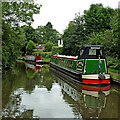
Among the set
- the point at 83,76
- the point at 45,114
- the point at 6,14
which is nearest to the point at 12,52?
the point at 6,14

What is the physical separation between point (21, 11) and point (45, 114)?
57.5ft

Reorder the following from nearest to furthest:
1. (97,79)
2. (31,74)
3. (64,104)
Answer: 1. (64,104)
2. (97,79)
3. (31,74)

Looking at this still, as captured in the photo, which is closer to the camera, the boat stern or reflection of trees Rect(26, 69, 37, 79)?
the boat stern

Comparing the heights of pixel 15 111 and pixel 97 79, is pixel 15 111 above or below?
below

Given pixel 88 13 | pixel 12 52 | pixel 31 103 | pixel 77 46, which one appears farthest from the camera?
pixel 88 13

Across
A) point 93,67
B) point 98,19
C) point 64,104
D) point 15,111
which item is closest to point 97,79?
point 93,67

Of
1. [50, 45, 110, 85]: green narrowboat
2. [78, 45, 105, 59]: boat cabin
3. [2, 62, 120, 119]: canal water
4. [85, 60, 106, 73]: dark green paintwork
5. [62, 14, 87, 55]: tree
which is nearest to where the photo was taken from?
[2, 62, 120, 119]: canal water

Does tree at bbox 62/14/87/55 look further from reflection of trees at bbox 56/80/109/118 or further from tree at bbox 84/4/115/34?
reflection of trees at bbox 56/80/109/118

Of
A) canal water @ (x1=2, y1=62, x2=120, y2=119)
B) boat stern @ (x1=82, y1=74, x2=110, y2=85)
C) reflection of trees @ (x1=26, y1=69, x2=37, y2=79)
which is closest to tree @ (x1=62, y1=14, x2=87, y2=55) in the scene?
reflection of trees @ (x1=26, y1=69, x2=37, y2=79)

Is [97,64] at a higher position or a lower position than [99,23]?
lower

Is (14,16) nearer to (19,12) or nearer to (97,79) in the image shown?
(19,12)

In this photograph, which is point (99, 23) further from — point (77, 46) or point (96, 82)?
point (96, 82)

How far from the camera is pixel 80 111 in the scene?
9.02 m

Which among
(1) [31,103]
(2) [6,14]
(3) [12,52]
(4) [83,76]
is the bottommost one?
(1) [31,103]
